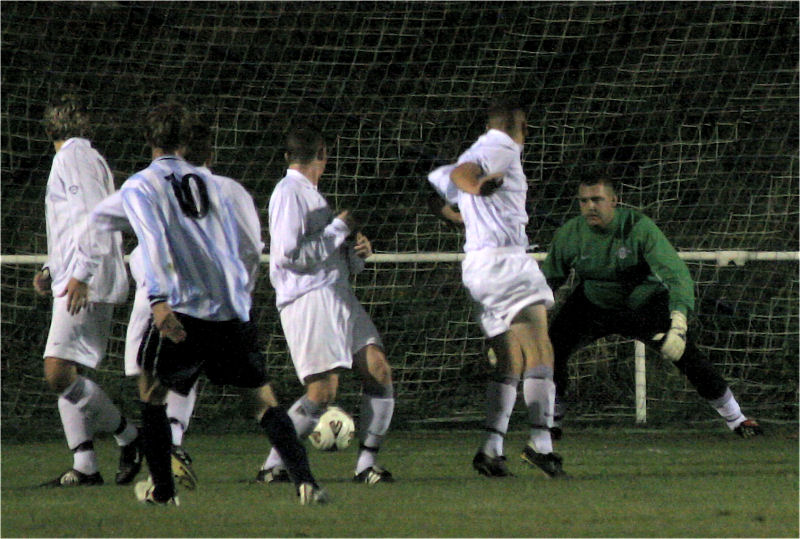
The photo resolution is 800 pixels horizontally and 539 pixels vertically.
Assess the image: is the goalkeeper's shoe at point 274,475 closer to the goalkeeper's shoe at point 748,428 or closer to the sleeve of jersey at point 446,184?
the sleeve of jersey at point 446,184

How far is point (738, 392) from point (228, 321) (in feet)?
18.2

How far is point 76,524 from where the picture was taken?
5.81 metres

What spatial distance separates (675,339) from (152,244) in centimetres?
303

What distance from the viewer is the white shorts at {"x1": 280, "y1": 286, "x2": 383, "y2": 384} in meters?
6.88

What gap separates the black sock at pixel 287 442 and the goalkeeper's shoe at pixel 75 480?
1.34 metres

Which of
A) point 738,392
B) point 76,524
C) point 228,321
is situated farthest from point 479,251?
point 738,392

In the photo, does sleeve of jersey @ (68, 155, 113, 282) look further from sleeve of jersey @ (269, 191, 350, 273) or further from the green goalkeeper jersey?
the green goalkeeper jersey

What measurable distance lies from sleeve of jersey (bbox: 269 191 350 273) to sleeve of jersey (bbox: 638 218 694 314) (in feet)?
6.32

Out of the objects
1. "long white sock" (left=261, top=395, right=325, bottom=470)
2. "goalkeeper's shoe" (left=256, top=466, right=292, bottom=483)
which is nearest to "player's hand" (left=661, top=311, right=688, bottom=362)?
"long white sock" (left=261, top=395, right=325, bottom=470)

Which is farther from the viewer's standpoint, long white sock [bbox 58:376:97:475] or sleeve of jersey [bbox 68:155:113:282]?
long white sock [bbox 58:376:97:475]

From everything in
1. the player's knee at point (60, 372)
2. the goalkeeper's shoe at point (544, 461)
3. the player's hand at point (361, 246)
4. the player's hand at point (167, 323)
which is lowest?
the goalkeeper's shoe at point (544, 461)

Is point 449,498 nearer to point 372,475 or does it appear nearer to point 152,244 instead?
point 372,475

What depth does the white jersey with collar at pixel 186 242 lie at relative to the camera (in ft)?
18.9

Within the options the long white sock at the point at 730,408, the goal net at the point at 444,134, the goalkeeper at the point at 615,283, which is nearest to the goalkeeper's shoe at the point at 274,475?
the goalkeeper at the point at 615,283
